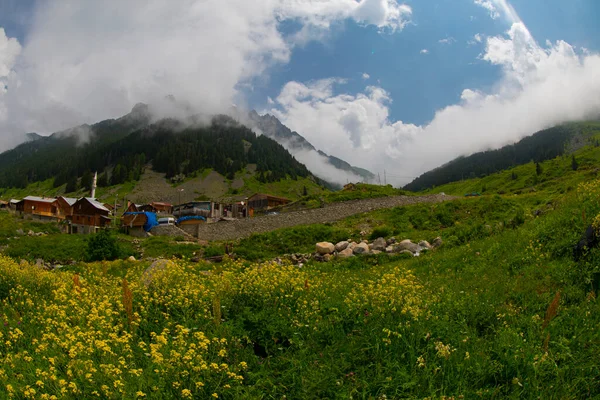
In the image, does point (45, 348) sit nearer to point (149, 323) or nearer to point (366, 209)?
point (149, 323)

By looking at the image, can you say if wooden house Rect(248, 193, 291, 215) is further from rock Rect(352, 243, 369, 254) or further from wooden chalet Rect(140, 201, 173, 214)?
rock Rect(352, 243, 369, 254)

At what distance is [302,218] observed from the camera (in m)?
42.1

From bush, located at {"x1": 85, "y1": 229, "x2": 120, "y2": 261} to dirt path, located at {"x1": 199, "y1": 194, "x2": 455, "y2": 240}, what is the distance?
35.2ft

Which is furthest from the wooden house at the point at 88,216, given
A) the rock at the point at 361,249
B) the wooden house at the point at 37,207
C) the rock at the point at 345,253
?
the rock at the point at 361,249

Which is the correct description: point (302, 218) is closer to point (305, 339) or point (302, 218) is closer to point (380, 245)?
point (380, 245)

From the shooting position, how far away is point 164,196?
152 m

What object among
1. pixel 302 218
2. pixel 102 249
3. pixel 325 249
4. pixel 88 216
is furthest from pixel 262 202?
pixel 325 249

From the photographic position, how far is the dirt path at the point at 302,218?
138ft

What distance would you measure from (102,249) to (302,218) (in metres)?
21.1

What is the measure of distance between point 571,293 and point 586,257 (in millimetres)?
1912

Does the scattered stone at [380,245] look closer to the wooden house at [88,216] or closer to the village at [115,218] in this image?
the village at [115,218]

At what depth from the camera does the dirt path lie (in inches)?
1651

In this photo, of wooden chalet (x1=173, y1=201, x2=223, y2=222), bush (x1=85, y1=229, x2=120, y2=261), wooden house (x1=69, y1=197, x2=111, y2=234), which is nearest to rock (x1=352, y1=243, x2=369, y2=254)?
bush (x1=85, y1=229, x2=120, y2=261)

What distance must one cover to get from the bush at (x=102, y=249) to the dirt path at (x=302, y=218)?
10.7m
